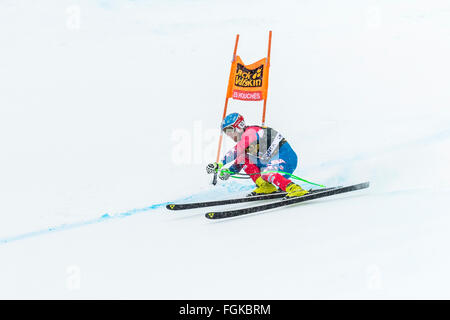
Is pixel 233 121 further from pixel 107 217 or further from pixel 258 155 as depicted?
pixel 107 217

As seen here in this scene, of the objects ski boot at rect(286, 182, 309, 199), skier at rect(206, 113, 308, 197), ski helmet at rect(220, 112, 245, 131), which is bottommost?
ski boot at rect(286, 182, 309, 199)

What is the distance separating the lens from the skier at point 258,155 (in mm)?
5855

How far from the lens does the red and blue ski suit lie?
5887 mm

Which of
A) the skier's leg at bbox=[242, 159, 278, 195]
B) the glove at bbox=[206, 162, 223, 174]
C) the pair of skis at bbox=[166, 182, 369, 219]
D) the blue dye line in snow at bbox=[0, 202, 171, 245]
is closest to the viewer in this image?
the pair of skis at bbox=[166, 182, 369, 219]

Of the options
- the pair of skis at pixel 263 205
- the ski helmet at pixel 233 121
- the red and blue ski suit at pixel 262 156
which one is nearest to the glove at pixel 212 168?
the red and blue ski suit at pixel 262 156

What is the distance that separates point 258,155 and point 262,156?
0.05 meters

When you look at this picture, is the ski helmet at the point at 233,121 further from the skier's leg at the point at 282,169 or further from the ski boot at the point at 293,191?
the ski boot at the point at 293,191

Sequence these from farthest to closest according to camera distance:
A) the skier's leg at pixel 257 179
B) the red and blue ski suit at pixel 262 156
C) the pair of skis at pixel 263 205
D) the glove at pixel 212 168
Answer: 1. the skier's leg at pixel 257 179
2. the red and blue ski suit at pixel 262 156
3. the glove at pixel 212 168
4. the pair of skis at pixel 263 205

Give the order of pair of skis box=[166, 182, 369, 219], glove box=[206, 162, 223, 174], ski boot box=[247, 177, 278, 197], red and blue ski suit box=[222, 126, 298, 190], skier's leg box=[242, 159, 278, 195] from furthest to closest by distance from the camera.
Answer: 1. ski boot box=[247, 177, 278, 197]
2. skier's leg box=[242, 159, 278, 195]
3. red and blue ski suit box=[222, 126, 298, 190]
4. glove box=[206, 162, 223, 174]
5. pair of skis box=[166, 182, 369, 219]

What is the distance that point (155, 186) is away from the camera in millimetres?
7562

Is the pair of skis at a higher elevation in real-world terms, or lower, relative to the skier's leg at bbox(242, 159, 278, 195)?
lower

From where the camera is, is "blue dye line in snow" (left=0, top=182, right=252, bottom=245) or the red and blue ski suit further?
the red and blue ski suit

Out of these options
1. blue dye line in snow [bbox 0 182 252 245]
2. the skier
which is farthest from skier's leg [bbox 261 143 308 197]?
A: blue dye line in snow [bbox 0 182 252 245]

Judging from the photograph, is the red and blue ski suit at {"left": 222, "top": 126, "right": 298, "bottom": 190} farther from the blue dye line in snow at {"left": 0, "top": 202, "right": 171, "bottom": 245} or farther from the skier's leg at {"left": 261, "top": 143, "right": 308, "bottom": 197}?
the blue dye line in snow at {"left": 0, "top": 202, "right": 171, "bottom": 245}
